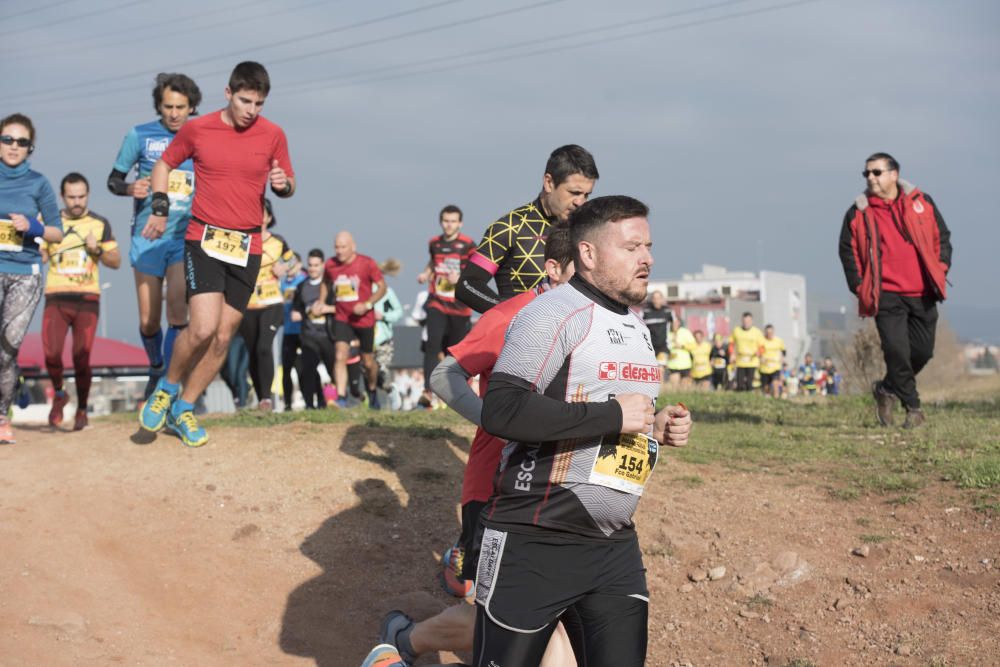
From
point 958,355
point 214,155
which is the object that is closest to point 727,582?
point 214,155

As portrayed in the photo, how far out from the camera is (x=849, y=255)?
375 inches

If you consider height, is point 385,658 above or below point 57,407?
above

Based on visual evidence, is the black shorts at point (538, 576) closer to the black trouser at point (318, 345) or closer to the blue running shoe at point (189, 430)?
the blue running shoe at point (189, 430)

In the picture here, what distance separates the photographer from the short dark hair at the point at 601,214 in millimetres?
3791

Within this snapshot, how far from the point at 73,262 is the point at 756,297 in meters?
A: 63.2

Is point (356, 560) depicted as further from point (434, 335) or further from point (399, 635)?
point (434, 335)

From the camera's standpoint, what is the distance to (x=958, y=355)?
56281 mm

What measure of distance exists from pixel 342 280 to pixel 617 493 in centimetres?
990

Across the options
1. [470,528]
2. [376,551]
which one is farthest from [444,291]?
[470,528]

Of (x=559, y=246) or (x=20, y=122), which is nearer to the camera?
(x=559, y=246)

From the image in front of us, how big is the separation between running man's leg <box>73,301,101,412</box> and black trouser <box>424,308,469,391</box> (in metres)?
3.65

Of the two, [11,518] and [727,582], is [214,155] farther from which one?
[727,582]

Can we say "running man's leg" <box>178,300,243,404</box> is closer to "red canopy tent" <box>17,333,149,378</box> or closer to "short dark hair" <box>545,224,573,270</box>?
"short dark hair" <box>545,224,573,270</box>

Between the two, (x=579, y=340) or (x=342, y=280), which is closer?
(x=579, y=340)
